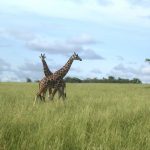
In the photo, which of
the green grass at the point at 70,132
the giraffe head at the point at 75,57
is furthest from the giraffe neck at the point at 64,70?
the green grass at the point at 70,132

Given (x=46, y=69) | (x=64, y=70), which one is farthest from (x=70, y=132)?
(x=64, y=70)

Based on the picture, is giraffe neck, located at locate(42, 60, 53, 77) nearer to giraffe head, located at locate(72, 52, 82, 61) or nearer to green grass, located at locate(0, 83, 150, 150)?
giraffe head, located at locate(72, 52, 82, 61)

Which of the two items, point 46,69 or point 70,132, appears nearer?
point 70,132

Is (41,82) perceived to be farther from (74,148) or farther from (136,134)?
(74,148)

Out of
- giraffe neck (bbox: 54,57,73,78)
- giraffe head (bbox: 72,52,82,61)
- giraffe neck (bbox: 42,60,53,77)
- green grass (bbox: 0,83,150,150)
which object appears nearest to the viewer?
green grass (bbox: 0,83,150,150)

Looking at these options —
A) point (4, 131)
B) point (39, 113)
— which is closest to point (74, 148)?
point (4, 131)

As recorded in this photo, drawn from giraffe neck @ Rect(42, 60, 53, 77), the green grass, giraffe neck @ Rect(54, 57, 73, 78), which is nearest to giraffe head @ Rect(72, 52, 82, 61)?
giraffe neck @ Rect(54, 57, 73, 78)

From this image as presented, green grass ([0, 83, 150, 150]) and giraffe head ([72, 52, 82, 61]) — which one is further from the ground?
giraffe head ([72, 52, 82, 61])

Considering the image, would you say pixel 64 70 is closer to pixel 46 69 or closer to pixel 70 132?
pixel 46 69

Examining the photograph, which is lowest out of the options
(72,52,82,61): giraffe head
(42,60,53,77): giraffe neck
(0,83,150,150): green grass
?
(0,83,150,150): green grass

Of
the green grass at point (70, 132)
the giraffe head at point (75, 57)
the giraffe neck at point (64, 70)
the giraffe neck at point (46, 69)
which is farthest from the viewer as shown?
the giraffe head at point (75, 57)

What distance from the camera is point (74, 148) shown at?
25.6 ft

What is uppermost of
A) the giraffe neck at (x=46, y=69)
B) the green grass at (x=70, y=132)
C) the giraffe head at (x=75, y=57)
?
the giraffe head at (x=75, y=57)

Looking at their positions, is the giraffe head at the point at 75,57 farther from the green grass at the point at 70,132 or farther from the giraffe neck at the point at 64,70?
the green grass at the point at 70,132
